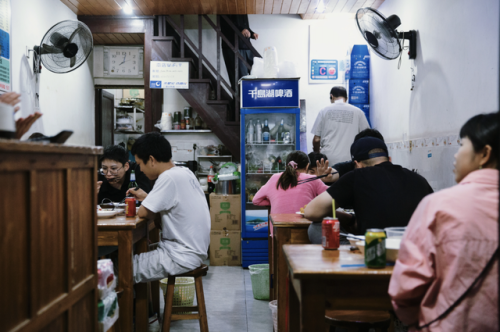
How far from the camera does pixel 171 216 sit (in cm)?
291

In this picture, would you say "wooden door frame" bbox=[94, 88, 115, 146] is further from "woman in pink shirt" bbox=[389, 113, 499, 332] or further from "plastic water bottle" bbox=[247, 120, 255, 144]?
"woman in pink shirt" bbox=[389, 113, 499, 332]

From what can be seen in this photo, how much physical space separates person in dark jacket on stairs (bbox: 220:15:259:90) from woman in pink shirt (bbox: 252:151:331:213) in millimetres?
2632

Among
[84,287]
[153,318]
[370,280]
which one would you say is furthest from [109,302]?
[153,318]

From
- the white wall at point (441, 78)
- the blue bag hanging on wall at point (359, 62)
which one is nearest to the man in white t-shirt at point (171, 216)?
the white wall at point (441, 78)

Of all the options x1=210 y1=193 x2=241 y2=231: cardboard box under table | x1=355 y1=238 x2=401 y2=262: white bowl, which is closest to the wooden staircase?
x1=210 y1=193 x2=241 y2=231: cardboard box under table

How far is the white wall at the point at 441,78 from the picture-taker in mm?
2982

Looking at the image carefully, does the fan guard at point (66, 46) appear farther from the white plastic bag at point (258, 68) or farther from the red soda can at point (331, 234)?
the red soda can at point (331, 234)

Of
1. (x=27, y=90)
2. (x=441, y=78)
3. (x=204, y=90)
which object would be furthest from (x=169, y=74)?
(x=441, y=78)

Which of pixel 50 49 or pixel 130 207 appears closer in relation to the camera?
pixel 130 207

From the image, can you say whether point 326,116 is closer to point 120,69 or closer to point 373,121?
point 373,121

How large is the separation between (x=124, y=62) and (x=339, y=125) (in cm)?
383

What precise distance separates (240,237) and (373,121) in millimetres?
2508

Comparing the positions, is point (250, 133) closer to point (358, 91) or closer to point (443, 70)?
point (358, 91)

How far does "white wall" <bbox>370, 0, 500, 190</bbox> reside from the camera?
9.78 feet
